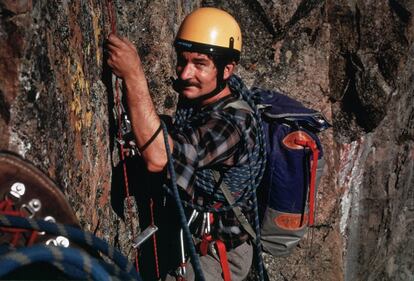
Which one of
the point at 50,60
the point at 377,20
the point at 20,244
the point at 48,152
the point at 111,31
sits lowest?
the point at 20,244

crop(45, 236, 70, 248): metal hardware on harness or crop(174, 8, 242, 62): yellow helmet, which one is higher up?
crop(174, 8, 242, 62): yellow helmet

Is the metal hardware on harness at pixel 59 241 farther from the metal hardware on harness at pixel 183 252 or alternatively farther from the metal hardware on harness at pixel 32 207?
the metal hardware on harness at pixel 183 252

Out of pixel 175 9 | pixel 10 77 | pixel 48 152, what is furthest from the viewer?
pixel 175 9

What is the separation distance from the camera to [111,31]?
3.77m

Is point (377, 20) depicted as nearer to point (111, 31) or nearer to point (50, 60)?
point (111, 31)

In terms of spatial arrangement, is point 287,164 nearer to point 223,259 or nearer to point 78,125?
point 223,259

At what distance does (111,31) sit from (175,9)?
3.84 ft

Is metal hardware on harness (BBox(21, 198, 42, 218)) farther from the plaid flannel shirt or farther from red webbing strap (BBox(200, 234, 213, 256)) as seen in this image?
red webbing strap (BBox(200, 234, 213, 256))

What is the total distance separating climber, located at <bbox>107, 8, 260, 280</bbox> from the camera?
3.22m

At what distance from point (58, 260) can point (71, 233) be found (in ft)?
0.95

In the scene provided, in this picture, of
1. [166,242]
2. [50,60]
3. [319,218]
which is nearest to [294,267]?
[319,218]

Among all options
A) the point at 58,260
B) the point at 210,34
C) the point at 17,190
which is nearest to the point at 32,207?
the point at 17,190

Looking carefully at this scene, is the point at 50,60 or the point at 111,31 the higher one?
the point at 111,31

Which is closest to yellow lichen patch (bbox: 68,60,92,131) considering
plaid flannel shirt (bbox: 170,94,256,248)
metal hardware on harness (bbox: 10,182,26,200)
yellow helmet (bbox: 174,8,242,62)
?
plaid flannel shirt (bbox: 170,94,256,248)
